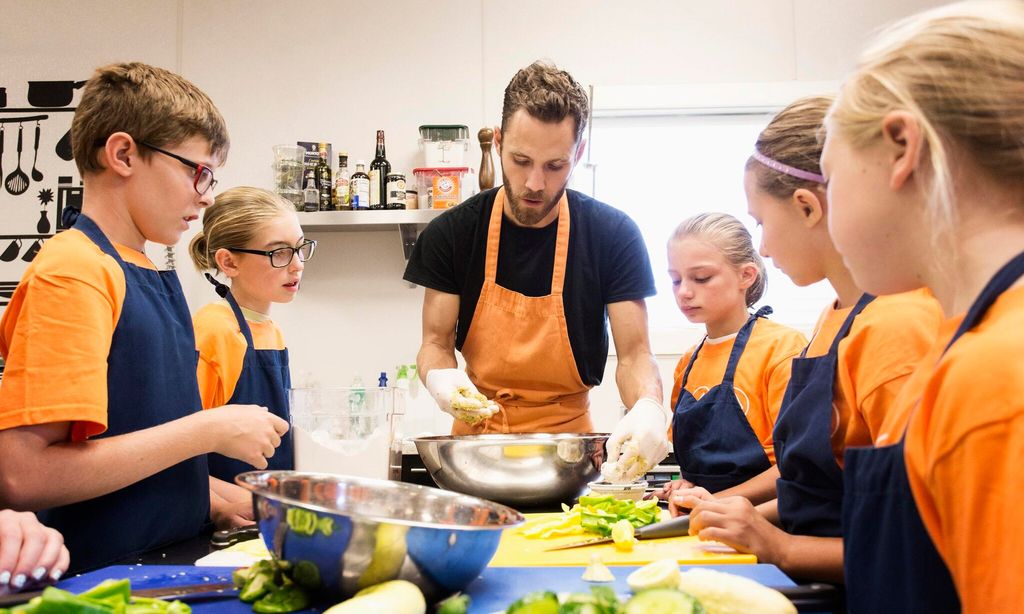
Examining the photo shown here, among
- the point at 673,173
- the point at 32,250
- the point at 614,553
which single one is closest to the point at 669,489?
the point at 614,553

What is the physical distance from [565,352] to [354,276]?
6.16 ft

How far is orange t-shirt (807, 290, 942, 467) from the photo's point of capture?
43.0 inches

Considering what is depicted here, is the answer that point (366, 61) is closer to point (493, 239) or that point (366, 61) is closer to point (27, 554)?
point (493, 239)

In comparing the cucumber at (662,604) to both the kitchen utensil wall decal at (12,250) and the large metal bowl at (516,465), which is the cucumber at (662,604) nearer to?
the large metal bowl at (516,465)

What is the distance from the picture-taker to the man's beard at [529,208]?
2.14 m

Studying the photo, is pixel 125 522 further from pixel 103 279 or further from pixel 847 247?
pixel 847 247

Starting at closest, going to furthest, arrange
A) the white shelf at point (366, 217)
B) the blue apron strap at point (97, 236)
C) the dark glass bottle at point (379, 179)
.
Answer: the blue apron strap at point (97, 236) → the white shelf at point (366, 217) → the dark glass bottle at point (379, 179)

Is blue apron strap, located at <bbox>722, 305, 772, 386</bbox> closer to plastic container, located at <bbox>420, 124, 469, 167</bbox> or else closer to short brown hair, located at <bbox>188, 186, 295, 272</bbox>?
short brown hair, located at <bbox>188, 186, 295, 272</bbox>

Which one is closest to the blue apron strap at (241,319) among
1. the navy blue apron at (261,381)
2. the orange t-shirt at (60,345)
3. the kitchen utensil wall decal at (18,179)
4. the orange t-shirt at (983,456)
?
the navy blue apron at (261,381)

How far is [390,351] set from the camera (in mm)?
3846

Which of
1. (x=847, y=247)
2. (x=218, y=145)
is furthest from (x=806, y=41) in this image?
(x=847, y=247)

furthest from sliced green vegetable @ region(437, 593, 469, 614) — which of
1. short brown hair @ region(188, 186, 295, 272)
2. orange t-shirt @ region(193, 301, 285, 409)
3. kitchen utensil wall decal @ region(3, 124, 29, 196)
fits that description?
kitchen utensil wall decal @ region(3, 124, 29, 196)

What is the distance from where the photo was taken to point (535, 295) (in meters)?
2.31

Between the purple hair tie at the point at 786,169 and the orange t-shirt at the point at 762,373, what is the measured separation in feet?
2.12
